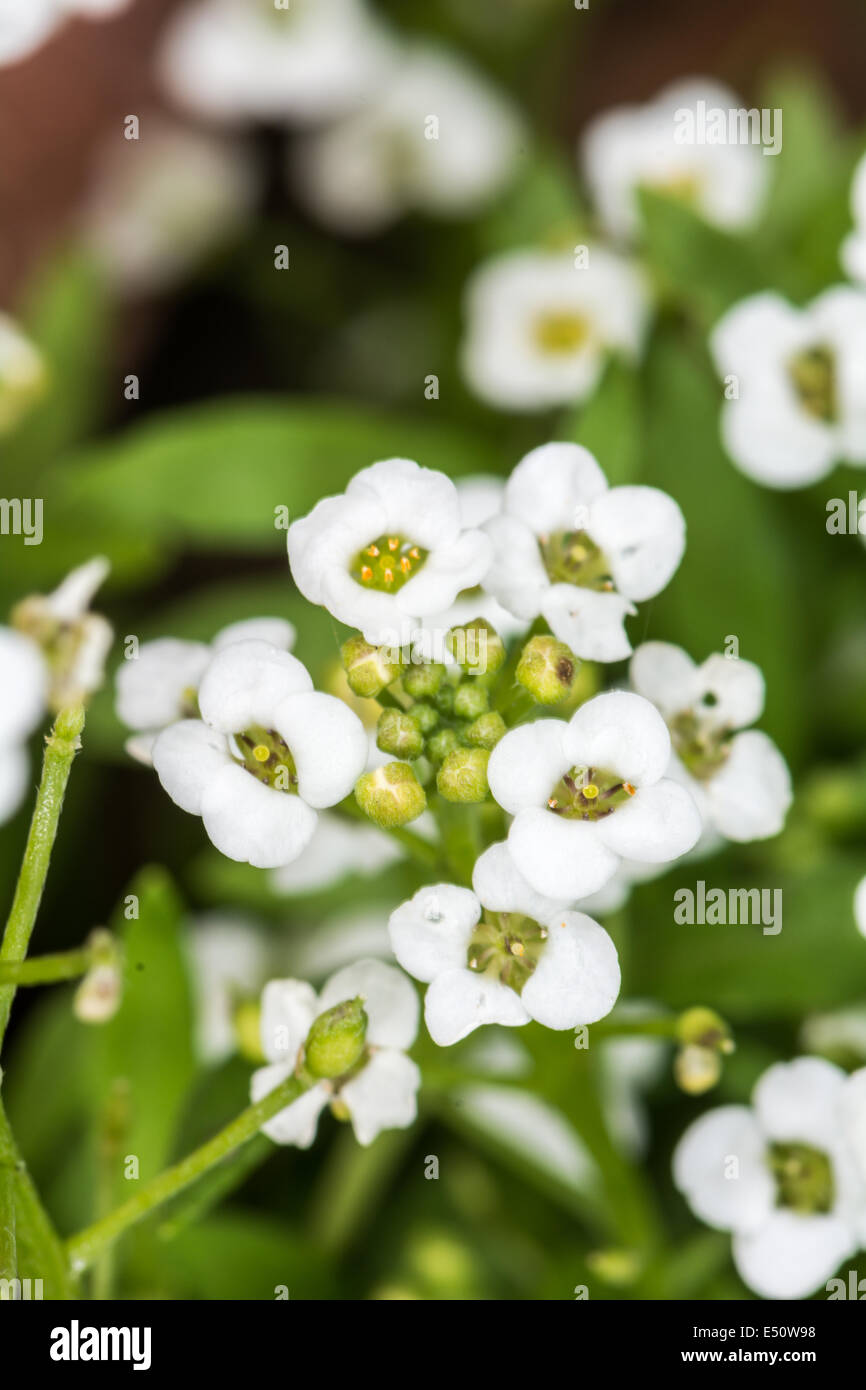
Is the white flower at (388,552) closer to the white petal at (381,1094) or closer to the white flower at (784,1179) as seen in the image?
the white petal at (381,1094)

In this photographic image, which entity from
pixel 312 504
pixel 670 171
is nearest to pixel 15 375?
pixel 312 504

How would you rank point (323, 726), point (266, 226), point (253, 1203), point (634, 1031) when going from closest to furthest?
point (323, 726), point (634, 1031), point (253, 1203), point (266, 226)

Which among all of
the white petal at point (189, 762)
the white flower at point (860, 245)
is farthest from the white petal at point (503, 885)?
the white flower at point (860, 245)

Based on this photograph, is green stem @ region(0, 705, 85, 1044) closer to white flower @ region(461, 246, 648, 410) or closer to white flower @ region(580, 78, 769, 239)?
white flower @ region(461, 246, 648, 410)
